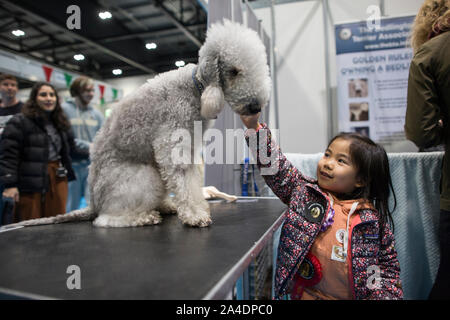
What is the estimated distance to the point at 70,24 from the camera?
2.97ft

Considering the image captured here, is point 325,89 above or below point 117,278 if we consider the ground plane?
above

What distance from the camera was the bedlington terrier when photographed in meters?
0.78

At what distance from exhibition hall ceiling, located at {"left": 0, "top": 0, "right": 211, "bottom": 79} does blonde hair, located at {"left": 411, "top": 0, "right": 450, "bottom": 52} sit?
0.87 m

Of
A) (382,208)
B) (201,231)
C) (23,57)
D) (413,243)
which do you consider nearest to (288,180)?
(382,208)

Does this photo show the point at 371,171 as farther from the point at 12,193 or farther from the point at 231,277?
the point at 12,193

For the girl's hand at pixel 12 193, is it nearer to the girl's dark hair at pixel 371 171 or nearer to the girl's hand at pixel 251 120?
the girl's hand at pixel 251 120

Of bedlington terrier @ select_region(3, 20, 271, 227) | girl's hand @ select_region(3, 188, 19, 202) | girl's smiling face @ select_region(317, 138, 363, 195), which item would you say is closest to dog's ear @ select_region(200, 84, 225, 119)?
bedlington terrier @ select_region(3, 20, 271, 227)

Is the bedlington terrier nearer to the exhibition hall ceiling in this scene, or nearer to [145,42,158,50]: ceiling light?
the exhibition hall ceiling

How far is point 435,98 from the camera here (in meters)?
0.98

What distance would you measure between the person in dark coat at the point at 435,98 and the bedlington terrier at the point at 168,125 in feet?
1.95

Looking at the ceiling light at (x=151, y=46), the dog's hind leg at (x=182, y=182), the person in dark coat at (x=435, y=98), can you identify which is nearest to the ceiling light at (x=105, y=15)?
the ceiling light at (x=151, y=46)

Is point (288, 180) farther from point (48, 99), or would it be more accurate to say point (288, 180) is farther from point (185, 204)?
point (48, 99)

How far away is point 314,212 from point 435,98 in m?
0.60
